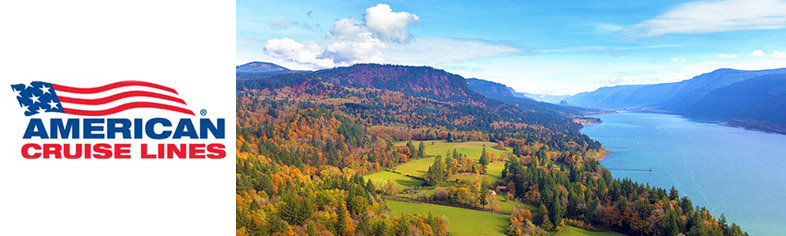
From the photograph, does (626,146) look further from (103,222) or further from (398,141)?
(103,222)

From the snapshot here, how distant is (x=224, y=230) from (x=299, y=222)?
2728cm

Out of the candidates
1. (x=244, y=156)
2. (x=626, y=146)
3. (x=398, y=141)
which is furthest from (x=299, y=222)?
(x=626, y=146)

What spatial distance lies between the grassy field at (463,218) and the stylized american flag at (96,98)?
4360cm

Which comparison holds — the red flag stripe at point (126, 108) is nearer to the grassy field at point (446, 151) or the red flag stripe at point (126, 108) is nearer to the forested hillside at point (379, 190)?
the forested hillside at point (379, 190)

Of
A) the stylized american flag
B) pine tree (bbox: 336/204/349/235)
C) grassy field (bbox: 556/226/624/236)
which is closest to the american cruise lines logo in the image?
the stylized american flag

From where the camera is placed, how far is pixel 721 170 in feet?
326

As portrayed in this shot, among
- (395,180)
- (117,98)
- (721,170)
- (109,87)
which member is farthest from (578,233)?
(721,170)

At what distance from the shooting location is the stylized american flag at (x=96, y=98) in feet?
36.7

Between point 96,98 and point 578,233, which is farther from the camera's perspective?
point 578,233

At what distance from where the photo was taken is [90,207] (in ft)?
38.2

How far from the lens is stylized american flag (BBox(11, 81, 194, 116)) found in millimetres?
11180

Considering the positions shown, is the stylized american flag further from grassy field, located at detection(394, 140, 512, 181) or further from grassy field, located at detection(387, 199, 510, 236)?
grassy field, located at detection(394, 140, 512, 181)

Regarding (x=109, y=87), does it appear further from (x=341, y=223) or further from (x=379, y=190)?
(x=379, y=190)

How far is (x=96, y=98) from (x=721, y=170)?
122m
